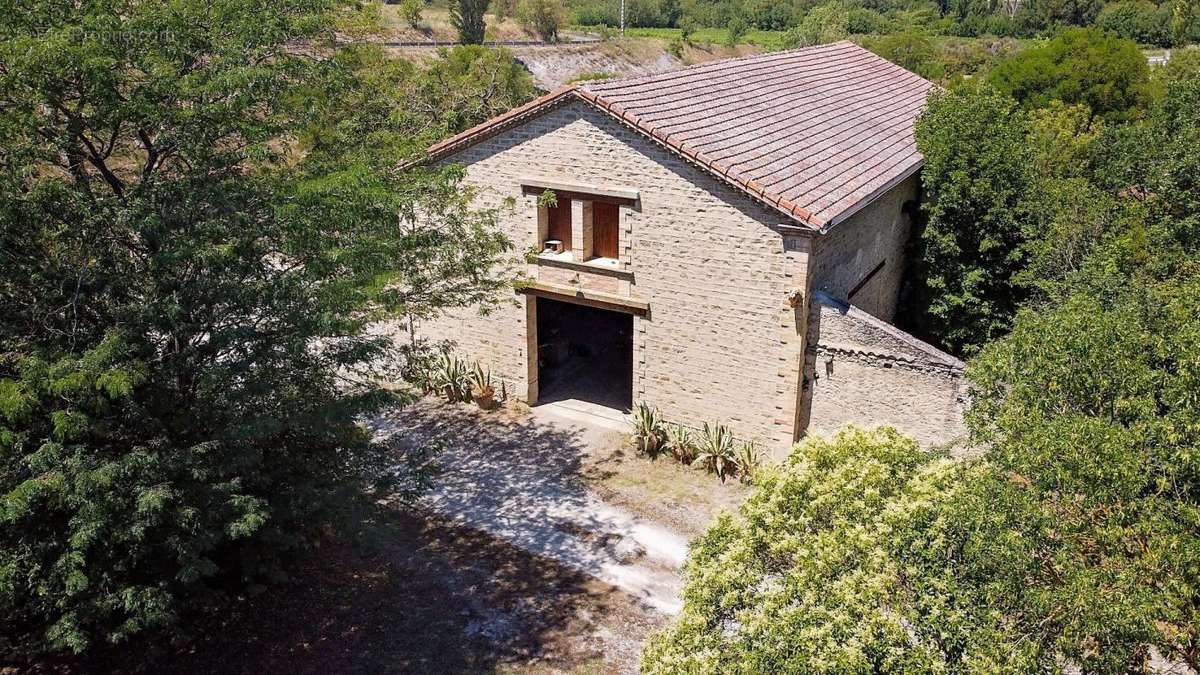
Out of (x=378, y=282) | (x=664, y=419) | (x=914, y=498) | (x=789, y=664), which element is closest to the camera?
(x=789, y=664)

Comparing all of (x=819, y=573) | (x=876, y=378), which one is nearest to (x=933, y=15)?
(x=876, y=378)

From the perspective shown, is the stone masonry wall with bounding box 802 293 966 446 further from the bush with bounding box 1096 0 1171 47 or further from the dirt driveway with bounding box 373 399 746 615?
the bush with bounding box 1096 0 1171 47

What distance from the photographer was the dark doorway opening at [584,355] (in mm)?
20484

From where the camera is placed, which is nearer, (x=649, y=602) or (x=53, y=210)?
(x=53, y=210)

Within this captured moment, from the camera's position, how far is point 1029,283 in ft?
59.4

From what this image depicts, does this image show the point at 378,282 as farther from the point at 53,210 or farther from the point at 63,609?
the point at 63,609

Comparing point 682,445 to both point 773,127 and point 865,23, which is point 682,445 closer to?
point 773,127

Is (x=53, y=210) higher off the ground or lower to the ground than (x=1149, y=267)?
higher

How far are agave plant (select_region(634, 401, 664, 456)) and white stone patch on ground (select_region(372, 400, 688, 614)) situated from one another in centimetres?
100

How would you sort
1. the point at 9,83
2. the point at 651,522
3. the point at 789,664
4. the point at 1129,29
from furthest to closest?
the point at 1129,29 → the point at 651,522 → the point at 9,83 → the point at 789,664

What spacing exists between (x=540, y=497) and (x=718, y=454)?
3.52 meters

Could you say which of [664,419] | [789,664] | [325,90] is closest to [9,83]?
[325,90]

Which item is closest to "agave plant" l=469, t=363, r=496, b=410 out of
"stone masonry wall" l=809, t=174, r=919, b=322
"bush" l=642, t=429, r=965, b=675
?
"stone masonry wall" l=809, t=174, r=919, b=322

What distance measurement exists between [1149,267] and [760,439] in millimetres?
7662
